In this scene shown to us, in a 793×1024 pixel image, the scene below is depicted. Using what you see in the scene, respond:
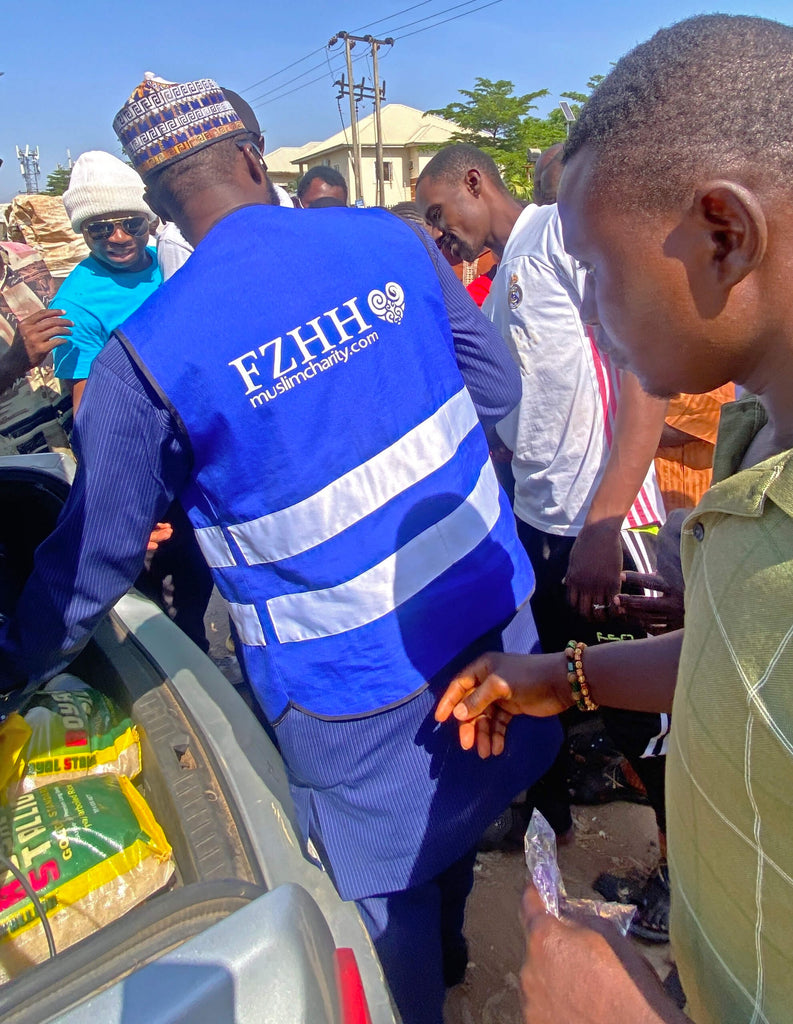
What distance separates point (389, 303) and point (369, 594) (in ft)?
1.86

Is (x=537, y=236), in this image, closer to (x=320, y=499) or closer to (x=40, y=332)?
(x=320, y=499)

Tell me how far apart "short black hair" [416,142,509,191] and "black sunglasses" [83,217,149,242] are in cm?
138

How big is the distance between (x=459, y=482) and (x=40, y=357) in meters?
2.49

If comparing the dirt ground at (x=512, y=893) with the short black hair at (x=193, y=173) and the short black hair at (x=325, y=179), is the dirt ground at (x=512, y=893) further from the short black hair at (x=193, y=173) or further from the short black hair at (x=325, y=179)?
the short black hair at (x=325, y=179)

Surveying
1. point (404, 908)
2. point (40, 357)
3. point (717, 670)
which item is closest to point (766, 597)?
point (717, 670)

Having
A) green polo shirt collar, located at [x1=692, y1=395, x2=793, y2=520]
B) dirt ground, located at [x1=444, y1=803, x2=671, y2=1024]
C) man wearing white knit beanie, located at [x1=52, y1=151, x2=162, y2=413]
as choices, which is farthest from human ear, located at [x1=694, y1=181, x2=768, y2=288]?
man wearing white knit beanie, located at [x1=52, y1=151, x2=162, y2=413]

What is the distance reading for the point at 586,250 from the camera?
906 mm

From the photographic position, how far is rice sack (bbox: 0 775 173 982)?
1267 mm

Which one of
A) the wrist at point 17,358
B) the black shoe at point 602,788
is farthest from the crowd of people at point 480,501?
the wrist at point 17,358

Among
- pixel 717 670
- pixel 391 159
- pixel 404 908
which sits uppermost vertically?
pixel 391 159

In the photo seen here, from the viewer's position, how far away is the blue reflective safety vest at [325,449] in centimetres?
127

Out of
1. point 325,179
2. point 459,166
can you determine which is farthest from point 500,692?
point 325,179

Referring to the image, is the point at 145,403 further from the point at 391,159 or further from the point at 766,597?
the point at 391,159

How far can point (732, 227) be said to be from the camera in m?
0.74
